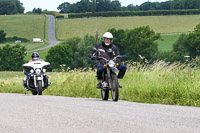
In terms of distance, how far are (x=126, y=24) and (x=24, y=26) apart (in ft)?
111

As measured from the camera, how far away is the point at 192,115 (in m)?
7.02

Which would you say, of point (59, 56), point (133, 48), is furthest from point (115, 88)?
point (59, 56)

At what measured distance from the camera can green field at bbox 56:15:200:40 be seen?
126m

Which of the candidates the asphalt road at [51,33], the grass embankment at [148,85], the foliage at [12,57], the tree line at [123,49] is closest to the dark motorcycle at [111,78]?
the grass embankment at [148,85]

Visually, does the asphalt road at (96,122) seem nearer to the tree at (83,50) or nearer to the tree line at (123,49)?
A: the tree line at (123,49)

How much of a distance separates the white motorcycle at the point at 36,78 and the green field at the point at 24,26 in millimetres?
120097

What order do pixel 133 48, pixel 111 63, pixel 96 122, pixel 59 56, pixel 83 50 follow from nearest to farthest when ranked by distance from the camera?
pixel 96 122
pixel 111 63
pixel 83 50
pixel 133 48
pixel 59 56

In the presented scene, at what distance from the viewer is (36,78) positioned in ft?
49.3

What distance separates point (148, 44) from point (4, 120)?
10010 centimetres

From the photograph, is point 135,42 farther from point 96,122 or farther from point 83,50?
point 96,122

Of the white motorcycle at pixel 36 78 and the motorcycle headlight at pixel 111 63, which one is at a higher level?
A: the motorcycle headlight at pixel 111 63

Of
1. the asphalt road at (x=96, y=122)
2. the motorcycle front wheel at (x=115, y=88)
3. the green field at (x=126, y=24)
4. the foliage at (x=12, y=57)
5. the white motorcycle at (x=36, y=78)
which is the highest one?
the asphalt road at (x=96, y=122)

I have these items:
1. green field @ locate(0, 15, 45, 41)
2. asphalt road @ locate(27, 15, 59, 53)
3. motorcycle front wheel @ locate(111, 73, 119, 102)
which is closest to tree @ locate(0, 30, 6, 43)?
green field @ locate(0, 15, 45, 41)

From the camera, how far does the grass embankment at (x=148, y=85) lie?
33.2 ft
